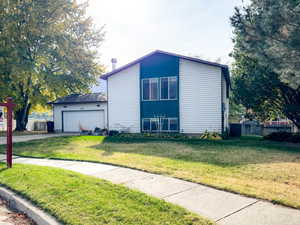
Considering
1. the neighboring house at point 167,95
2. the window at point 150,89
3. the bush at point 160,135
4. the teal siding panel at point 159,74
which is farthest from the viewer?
the window at point 150,89

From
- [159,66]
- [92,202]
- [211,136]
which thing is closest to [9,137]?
[92,202]

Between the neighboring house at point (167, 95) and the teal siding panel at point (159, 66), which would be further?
the teal siding panel at point (159, 66)

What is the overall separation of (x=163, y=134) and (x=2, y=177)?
36.7ft

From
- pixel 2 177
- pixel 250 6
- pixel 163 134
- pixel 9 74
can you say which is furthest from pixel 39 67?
pixel 250 6

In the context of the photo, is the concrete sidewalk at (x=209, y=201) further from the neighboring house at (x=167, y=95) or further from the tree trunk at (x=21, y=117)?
the tree trunk at (x=21, y=117)

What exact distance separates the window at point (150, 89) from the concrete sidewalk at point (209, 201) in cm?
1137

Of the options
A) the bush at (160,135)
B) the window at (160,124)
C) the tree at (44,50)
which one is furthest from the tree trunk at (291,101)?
the tree at (44,50)

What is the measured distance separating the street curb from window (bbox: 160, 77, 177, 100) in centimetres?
1274

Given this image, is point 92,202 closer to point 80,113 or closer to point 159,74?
point 159,74

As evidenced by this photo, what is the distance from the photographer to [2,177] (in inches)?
249

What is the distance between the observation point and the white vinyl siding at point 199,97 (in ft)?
52.1

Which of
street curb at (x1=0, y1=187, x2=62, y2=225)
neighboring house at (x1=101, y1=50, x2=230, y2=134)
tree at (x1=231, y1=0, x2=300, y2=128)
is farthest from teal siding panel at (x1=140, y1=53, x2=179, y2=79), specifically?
street curb at (x1=0, y1=187, x2=62, y2=225)

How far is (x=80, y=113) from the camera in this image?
23312 mm

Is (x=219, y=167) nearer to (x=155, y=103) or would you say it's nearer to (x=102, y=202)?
(x=102, y=202)
